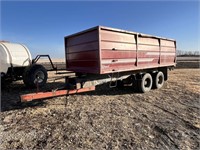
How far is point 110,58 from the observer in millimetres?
5180

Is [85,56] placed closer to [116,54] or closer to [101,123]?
[116,54]

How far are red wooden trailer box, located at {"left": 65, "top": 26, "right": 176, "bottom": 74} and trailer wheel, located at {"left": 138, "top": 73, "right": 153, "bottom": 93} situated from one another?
1.61ft

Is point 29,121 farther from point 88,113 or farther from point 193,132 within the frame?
point 193,132

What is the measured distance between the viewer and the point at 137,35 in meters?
6.13

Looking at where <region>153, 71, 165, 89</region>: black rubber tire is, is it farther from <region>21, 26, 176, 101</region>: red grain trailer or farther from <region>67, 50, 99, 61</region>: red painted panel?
<region>67, 50, 99, 61</region>: red painted panel

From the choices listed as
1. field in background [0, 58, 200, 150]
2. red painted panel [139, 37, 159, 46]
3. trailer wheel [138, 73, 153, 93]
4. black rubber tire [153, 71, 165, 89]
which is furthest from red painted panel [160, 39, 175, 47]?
field in background [0, 58, 200, 150]

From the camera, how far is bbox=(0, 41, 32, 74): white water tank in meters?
6.91

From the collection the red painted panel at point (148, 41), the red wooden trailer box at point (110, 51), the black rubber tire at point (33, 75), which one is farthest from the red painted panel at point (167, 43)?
the black rubber tire at point (33, 75)

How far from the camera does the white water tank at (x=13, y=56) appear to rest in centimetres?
691

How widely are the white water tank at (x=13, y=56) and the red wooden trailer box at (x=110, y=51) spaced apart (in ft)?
7.61

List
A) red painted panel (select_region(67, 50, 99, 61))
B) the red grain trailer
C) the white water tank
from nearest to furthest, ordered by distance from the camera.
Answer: the red grain trailer < red painted panel (select_region(67, 50, 99, 61)) < the white water tank

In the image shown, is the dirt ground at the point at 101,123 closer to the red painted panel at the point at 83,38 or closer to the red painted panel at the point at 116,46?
the red painted panel at the point at 116,46

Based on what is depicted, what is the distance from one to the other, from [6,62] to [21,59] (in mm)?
703

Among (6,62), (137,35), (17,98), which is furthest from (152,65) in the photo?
(6,62)
